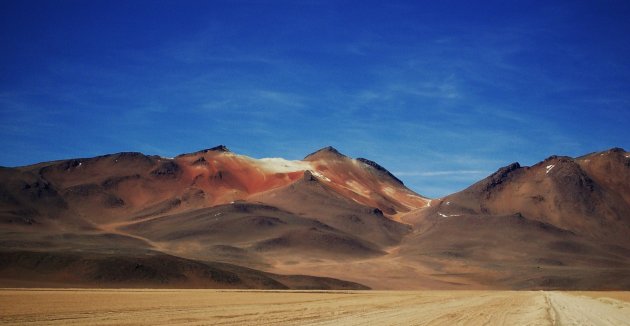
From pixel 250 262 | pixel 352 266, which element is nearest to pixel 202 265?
pixel 250 262

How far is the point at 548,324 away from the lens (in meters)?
31.3

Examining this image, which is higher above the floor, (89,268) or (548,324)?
(89,268)

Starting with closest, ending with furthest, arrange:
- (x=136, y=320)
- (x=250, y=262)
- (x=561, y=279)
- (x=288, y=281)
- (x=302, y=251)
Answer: (x=136, y=320)
(x=288, y=281)
(x=561, y=279)
(x=250, y=262)
(x=302, y=251)

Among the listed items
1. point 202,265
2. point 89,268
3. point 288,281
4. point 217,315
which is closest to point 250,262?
point 288,281

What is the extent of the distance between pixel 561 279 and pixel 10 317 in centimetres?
13819

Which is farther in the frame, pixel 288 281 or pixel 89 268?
pixel 288 281

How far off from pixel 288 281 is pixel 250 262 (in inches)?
1734

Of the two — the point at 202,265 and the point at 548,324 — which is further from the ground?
the point at 202,265

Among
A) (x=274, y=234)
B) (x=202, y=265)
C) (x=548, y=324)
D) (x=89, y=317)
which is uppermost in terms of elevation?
(x=274, y=234)

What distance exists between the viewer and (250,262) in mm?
157500

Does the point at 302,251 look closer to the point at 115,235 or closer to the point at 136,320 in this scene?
the point at 115,235

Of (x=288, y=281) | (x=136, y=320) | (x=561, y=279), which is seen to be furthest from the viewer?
(x=561, y=279)

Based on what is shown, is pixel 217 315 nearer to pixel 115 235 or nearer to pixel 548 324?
pixel 548 324

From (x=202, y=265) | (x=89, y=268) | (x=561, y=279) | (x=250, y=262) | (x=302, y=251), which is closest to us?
(x=89, y=268)
